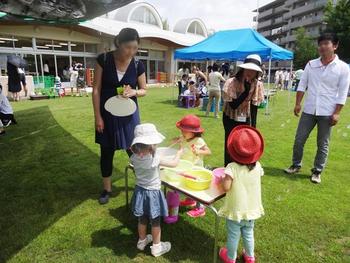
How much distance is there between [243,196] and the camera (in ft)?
7.41

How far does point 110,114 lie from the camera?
3197 millimetres

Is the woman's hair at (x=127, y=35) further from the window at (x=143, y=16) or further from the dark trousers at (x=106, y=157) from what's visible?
the window at (x=143, y=16)

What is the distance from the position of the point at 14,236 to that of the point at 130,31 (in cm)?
234

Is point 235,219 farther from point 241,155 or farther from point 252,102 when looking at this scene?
point 252,102

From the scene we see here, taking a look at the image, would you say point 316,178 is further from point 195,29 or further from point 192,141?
point 195,29

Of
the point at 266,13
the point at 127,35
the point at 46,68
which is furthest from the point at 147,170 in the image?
the point at 266,13

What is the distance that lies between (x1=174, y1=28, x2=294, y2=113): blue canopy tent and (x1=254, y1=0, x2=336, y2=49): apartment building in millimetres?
40479

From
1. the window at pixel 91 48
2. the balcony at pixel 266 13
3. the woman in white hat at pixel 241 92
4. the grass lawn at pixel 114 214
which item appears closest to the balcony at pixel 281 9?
the balcony at pixel 266 13

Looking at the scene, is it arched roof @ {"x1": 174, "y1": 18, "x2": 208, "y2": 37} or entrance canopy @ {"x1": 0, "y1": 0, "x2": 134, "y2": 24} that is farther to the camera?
arched roof @ {"x1": 174, "y1": 18, "x2": 208, "y2": 37}

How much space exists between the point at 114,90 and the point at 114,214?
1.40 m

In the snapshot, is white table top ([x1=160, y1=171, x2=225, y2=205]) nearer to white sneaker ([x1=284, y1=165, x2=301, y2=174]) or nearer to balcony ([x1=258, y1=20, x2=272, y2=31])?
white sneaker ([x1=284, y1=165, x2=301, y2=174])

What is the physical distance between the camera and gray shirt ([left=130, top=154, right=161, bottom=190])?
245 cm

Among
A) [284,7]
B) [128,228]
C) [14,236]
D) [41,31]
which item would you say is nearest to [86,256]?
[128,228]

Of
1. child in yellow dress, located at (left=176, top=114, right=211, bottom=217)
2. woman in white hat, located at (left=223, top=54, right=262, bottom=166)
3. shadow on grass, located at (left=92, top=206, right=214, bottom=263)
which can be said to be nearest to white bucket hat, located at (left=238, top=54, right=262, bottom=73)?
woman in white hat, located at (left=223, top=54, right=262, bottom=166)
